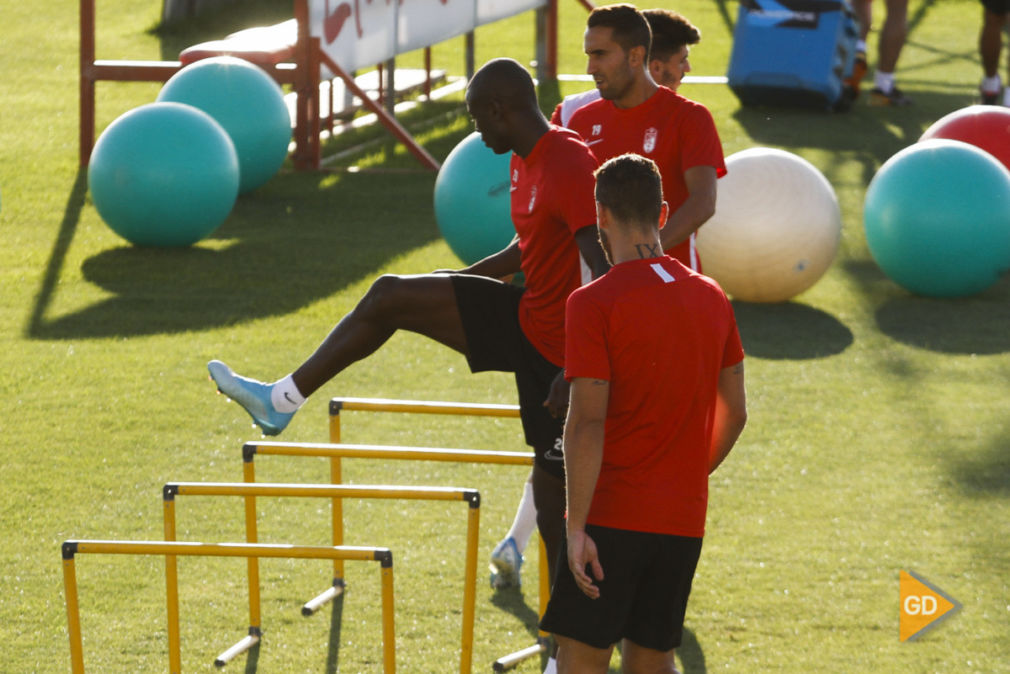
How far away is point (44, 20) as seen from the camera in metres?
21.6

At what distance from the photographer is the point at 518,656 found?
205 inches

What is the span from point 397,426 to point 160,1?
17632 millimetres

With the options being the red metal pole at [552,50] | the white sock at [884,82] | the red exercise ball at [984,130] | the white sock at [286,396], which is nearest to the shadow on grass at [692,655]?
the white sock at [286,396]

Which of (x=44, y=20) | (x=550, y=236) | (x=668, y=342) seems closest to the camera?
(x=668, y=342)

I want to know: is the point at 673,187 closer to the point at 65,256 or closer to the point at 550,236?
the point at 550,236

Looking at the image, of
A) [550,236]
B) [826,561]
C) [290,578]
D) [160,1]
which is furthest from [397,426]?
[160,1]

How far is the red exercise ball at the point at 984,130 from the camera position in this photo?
11133 millimetres

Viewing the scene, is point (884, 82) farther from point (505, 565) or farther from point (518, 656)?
point (518, 656)

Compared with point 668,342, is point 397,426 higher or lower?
lower

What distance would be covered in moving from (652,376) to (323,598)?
2477 mm

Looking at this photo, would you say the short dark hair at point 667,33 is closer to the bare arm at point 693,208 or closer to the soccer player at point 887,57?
the bare arm at point 693,208

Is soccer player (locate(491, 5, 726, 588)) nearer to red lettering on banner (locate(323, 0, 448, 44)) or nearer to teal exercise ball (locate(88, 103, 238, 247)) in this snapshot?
teal exercise ball (locate(88, 103, 238, 247))

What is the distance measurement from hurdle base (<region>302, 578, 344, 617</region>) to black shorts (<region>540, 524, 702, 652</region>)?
6.29 ft

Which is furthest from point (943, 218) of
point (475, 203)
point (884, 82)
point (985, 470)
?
point (884, 82)
